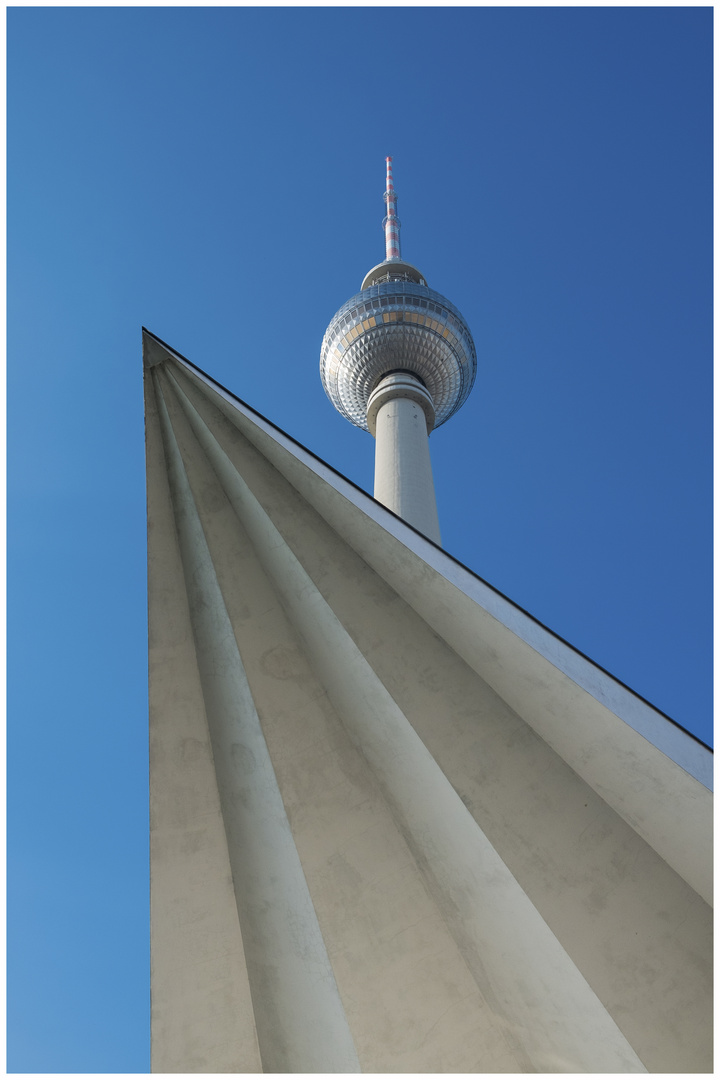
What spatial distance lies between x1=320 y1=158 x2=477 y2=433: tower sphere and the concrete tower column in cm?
112

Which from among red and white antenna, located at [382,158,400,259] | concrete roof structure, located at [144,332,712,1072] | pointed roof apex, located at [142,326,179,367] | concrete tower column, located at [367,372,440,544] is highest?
red and white antenna, located at [382,158,400,259]

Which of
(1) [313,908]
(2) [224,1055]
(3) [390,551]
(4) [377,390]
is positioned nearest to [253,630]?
(3) [390,551]

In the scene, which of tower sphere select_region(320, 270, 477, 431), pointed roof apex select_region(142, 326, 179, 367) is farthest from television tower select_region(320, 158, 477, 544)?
pointed roof apex select_region(142, 326, 179, 367)

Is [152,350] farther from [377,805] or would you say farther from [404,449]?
[404,449]

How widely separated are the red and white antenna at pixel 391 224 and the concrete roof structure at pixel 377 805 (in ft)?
121

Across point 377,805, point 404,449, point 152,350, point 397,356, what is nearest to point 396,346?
point 397,356

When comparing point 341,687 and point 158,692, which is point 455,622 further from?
point 158,692

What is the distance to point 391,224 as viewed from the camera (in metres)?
46.5

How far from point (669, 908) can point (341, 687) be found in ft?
15.7

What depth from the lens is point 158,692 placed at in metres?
11.1

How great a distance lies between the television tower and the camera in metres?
34.5

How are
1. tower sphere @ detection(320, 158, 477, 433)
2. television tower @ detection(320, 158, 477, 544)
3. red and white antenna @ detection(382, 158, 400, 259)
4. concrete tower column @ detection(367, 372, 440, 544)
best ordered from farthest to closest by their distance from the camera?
red and white antenna @ detection(382, 158, 400, 259), tower sphere @ detection(320, 158, 477, 433), television tower @ detection(320, 158, 477, 544), concrete tower column @ detection(367, 372, 440, 544)

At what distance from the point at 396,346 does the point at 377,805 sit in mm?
29111

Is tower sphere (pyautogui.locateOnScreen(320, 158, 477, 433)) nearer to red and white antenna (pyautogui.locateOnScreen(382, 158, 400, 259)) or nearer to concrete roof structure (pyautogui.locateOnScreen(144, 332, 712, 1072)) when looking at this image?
red and white antenna (pyautogui.locateOnScreen(382, 158, 400, 259))
